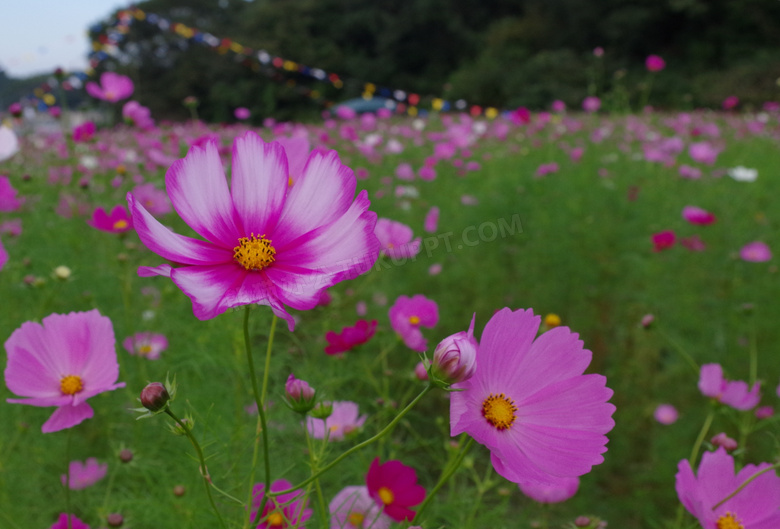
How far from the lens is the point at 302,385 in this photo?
37cm

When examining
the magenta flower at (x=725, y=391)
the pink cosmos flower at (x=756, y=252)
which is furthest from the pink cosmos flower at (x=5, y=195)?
the pink cosmos flower at (x=756, y=252)

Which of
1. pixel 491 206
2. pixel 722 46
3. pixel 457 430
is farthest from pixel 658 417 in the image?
pixel 722 46

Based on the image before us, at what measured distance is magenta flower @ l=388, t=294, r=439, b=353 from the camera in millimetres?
734

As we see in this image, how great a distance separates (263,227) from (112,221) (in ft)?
2.19

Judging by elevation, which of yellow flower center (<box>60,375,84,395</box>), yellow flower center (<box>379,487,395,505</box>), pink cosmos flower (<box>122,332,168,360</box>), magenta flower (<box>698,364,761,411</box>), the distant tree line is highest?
yellow flower center (<box>60,375,84,395</box>)

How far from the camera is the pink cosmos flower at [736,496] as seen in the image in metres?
0.51

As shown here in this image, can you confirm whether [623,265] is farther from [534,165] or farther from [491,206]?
[534,165]

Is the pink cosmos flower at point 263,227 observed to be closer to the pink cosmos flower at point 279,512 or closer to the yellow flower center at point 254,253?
the yellow flower center at point 254,253

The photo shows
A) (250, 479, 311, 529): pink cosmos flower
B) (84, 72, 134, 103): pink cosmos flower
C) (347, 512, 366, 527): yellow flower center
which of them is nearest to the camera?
(250, 479, 311, 529): pink cosmos flower

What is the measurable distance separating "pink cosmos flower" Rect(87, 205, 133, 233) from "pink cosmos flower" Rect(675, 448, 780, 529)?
892 mm

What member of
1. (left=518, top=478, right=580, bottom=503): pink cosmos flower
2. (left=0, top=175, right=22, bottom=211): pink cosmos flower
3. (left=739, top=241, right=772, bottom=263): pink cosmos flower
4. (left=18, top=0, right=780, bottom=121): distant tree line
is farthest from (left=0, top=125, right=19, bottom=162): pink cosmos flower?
(left=18, top=0, right=780, bottom=121): distant tree line

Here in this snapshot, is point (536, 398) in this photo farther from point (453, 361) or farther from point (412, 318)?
point (412, 318)

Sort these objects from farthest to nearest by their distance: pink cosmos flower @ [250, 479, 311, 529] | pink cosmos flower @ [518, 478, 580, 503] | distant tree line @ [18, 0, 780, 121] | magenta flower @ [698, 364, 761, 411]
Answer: distant tree line @ [18, 0, 780, 121]
magenta flower @ [698, 364, 761, 411]
pink cosmos flower @ [518, 478, 580, 503]
pink cosmos flower @ [250, 479, 311, 529]

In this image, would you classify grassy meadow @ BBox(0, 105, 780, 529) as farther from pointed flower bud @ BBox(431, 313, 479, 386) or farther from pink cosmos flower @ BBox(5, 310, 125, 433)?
pointed flower bud @ BBox(431, 313, 479, 386)
